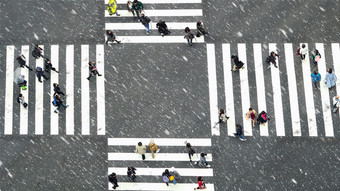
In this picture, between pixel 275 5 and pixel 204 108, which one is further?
pixel 275 5

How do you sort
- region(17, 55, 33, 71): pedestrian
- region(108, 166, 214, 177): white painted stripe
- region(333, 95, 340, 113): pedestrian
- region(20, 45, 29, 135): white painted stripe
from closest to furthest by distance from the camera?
region(108, 166, 214, 177): white painted stripe < region(333, 95, 340, 113): pedestrian < region(20, 45, 29, 135): white painted stripe < region(17, 55, 33, 71): pedestrian

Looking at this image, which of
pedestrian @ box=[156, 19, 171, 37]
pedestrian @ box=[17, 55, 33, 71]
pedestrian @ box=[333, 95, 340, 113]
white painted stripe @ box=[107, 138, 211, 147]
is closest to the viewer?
pedestrian @ box=[333, 95, 340, 113]

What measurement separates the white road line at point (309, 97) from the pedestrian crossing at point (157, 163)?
509 cm

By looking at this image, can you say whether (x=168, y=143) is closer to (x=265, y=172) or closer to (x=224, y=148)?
(x=224, y=148)

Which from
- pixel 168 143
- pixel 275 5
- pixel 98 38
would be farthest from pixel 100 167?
pixel 275 5

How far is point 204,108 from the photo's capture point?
24.7m

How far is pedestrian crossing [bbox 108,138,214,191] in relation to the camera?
23.5 m

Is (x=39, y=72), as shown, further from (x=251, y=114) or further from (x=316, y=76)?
(x=316, y=76)

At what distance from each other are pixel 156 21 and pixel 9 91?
8383 mm

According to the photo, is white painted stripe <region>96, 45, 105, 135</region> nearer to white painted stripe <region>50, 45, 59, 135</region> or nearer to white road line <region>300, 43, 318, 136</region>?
white painted stripe <region>50, 45, 59, 135</region>

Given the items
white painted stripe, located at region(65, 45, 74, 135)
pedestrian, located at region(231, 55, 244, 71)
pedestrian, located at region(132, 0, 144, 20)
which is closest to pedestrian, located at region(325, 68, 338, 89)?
pedestrian, located at region(231, 55, 244, 71)

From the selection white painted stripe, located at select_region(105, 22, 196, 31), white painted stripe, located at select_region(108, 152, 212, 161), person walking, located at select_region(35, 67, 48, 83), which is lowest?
white painted stripe, located at select_region(108, 152, 212, 161)

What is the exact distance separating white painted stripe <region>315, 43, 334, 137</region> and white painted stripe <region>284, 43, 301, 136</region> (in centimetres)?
130

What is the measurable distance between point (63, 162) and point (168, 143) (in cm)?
519
